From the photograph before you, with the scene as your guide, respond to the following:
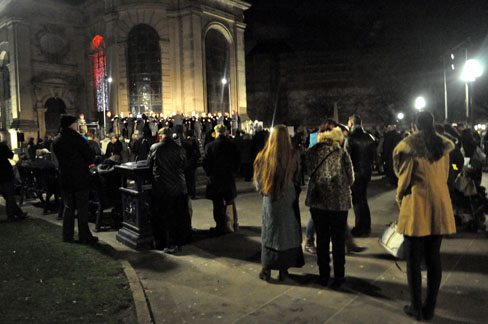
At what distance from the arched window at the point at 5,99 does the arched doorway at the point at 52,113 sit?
3592 millimetres

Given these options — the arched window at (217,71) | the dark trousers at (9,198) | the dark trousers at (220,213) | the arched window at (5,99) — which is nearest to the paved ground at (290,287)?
→ the dark trousers at (220,213)

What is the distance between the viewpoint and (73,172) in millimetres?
6750

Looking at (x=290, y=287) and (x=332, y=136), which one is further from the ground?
(x=332, y=136)

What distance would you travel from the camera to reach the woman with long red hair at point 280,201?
4.60 meters

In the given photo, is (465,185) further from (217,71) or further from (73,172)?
(217,71)

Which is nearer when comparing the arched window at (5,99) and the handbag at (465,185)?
the handbag at (465,185)

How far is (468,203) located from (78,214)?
22.4 feet

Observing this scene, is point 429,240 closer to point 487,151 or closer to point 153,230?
point 153,230

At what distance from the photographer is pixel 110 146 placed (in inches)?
561

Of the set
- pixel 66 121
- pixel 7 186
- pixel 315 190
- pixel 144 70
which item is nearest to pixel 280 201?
pixel 315 190

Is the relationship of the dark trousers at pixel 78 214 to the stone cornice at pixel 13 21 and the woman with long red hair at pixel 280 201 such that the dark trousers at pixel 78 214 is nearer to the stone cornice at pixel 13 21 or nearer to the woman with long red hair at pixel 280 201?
the woman with long red hair at pixel 280 201

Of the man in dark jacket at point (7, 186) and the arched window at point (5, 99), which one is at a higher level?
the arched window at point (5, 99)

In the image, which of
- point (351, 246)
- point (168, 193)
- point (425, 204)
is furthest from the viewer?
point (168, 193)

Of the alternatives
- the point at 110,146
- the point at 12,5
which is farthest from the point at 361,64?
the point at 110,146
